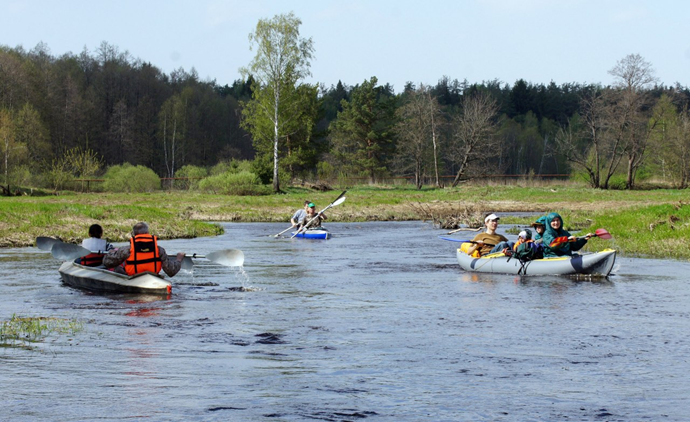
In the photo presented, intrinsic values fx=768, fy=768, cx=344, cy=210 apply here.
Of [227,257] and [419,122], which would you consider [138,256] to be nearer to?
[227,257]

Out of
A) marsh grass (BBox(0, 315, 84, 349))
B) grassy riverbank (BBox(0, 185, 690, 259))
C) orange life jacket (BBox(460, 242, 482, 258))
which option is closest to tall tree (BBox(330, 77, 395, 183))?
grassy riverbank (BBox(0, 185, 690, 259))

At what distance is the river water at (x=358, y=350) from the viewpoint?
671 cm

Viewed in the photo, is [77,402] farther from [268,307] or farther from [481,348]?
[268,307]

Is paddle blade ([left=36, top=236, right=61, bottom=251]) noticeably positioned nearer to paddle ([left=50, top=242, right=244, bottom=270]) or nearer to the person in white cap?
paddle ([left=50, top=242, right=244, bottom=270])

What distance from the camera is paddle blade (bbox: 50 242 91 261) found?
14.8 metres

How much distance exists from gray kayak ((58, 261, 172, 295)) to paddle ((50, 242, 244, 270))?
902 mm

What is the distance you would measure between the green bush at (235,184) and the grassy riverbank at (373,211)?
4027mm

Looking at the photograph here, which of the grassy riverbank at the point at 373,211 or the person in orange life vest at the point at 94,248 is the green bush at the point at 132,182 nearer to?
the grassy riverbank at the point at 373,211

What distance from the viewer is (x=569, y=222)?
2731 cm

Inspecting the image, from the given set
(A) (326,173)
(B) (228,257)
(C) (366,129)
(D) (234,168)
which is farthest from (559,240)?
(C) (366,129)

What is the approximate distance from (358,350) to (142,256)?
17.8ft

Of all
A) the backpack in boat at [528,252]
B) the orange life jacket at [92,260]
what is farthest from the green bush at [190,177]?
the backpack in boat at [528,252]

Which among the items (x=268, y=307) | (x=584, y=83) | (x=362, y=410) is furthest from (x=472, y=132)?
(x=584, y=83)

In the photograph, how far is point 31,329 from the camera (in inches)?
384
